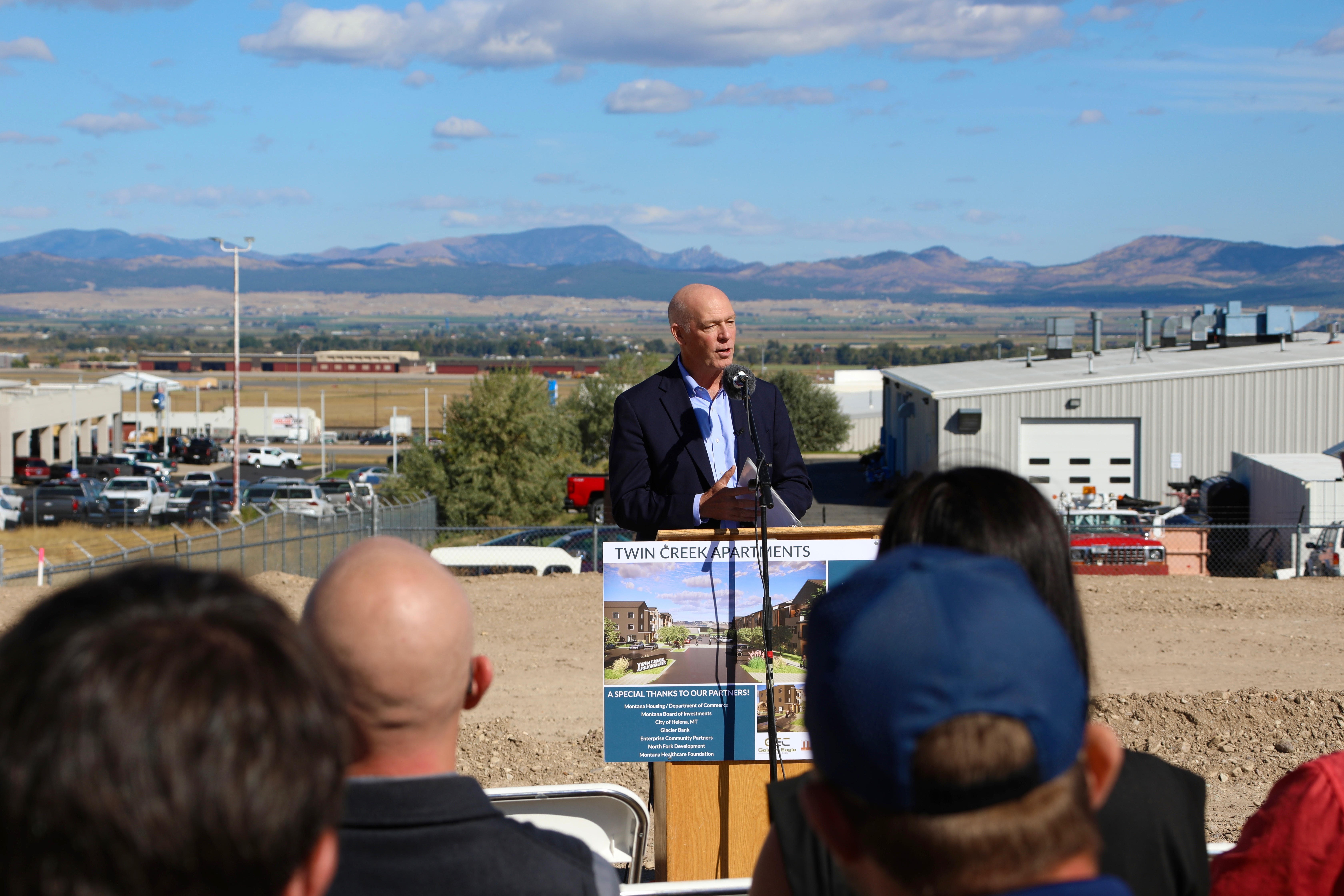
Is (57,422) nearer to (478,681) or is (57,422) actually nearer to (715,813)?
(715,813)

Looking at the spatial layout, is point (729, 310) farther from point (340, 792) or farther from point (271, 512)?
point (271, 512)

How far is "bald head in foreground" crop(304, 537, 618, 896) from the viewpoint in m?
1.83

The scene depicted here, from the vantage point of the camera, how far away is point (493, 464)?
40250mm

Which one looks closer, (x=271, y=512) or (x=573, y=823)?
(x=573, y=823)

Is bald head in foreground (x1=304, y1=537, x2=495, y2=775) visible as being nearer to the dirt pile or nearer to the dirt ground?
the dirt ground

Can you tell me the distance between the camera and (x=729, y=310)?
4.76 metres

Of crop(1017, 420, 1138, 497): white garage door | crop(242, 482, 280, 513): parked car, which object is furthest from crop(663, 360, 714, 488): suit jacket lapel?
crop(242, 482, 280, 513): parked car

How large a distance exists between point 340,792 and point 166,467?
79.4m

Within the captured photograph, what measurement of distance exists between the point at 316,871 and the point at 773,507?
3155 mm

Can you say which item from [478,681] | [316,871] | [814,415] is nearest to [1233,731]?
[478,681]

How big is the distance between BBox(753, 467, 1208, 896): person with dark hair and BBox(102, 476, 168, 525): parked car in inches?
1666

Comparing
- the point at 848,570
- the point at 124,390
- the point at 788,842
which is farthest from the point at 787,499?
the point at 124,390

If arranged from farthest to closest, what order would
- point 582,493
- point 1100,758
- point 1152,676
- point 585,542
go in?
point 582,493 → point 585,542 → point 1152,676 → point 1100,758

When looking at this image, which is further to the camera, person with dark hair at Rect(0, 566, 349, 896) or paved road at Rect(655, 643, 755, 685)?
paved road at Rect(655, 643, 755, 685)
